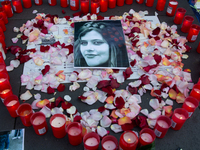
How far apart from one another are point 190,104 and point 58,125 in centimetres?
73

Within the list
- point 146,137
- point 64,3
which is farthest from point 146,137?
point 64,3

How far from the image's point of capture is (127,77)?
1322 mm

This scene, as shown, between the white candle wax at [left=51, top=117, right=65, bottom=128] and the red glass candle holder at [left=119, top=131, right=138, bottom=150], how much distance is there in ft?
1.02

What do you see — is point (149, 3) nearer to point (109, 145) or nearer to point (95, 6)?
point (95, 6)

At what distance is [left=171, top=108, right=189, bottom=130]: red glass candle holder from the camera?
1032mm

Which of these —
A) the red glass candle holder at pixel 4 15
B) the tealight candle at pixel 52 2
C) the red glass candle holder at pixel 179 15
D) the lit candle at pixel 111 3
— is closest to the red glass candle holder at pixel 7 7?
the red glass candle holder at pixel 4 15

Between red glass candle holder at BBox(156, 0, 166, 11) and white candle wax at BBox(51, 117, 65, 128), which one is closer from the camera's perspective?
white candle wax at BBox(51, 117, 65, 128)

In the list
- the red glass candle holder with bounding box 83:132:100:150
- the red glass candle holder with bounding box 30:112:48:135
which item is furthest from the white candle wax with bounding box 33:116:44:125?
the red glass candle holder with bounding box 83:132:100:150

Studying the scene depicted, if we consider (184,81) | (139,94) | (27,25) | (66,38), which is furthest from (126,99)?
(27,25)

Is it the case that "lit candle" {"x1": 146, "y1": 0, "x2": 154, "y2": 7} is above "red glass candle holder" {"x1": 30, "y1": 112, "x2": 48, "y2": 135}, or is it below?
above

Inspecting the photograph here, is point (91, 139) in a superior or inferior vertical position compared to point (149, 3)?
inferior

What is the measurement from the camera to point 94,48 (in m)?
1.46

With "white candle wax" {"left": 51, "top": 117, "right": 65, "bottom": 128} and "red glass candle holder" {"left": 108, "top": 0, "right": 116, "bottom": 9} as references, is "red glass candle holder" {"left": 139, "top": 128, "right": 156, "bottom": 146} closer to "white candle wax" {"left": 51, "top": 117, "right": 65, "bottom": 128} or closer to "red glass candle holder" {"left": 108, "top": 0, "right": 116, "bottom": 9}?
"white candle wax" {"left": 51, "top": 117, "right": 65, "bottom": 128}

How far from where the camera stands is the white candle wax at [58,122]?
101 centimetres
